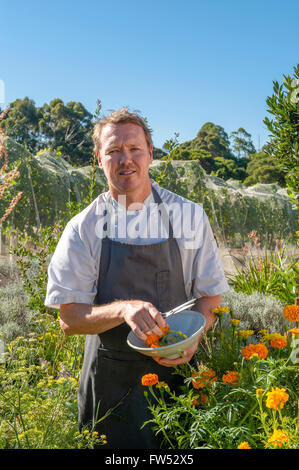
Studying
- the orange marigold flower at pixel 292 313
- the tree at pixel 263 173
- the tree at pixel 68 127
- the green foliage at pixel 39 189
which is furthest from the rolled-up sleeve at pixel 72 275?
the tree at pixel 68 127

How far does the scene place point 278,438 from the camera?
1059mm

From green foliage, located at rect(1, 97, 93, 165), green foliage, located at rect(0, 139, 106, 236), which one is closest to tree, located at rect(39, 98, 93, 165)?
green foliage, located at rect(1, 97, 93, 165)

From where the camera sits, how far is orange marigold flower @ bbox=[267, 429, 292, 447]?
1.06 metres

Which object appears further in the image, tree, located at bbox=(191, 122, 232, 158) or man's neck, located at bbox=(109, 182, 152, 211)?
tree, located at bbox=(191, 122, 232, 158)

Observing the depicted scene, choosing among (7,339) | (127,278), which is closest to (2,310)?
(7,339)

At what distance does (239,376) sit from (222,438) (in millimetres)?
210

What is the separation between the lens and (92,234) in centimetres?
181

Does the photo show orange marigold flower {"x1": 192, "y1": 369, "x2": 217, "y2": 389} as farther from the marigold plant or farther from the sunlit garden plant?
the marigold plant

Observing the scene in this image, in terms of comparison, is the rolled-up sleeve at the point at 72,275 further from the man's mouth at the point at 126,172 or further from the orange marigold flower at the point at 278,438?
the orange marigold flower at the point at 278,438

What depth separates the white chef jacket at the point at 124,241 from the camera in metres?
1.71

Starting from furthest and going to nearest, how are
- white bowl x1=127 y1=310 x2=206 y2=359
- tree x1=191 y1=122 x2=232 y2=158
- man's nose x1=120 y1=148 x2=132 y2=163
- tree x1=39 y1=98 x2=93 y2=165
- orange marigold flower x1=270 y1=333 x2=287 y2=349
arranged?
tree x1=191 y1=122 x2=232 y2=158
tree x1=39 y1=98 x2=93 y2=165
man's nose x1=120 y1=148 x2=132 y2=163
orange marigold flower x1=270 y1=333 x2=287 y2=349
white bowl x1=127 y1=310 x2=206 y2=359

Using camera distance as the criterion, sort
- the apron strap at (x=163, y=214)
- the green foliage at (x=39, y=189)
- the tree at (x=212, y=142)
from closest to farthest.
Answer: the apron strap at (x=163, y=214) → the green foliage at (x=39, y=189) → the tree at (x=212, y=142)

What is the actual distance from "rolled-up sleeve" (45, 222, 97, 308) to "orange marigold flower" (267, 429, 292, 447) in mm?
899

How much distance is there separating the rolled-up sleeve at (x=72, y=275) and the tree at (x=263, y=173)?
22.1m
